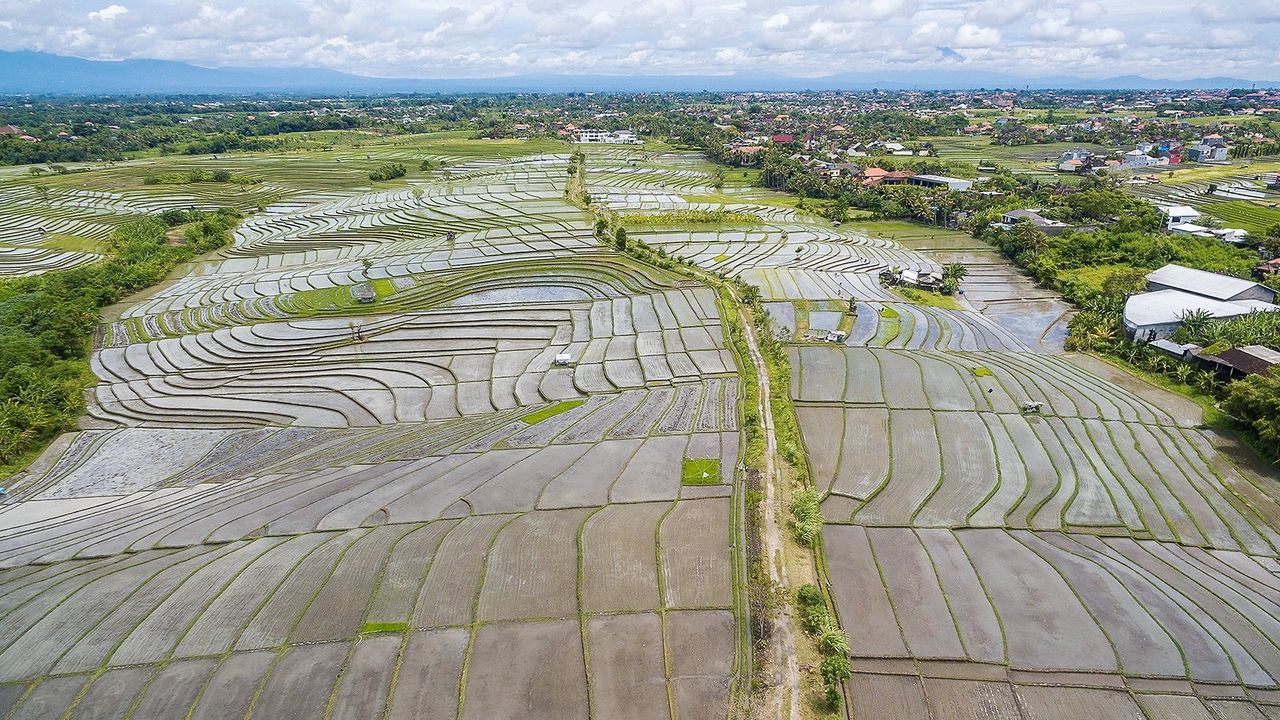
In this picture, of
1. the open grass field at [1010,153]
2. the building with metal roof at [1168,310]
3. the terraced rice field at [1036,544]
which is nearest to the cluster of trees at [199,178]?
the terraced rice field at [1036,544]

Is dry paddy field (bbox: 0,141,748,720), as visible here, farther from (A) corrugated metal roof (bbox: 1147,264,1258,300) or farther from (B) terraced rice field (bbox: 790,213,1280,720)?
(A) corrugated metal roof (bbox: 1147,264,1258,300)

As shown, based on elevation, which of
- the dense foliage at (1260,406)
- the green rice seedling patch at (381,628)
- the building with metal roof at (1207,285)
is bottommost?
the green rice seedling patch at (381,628)

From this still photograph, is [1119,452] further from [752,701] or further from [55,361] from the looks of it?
[55,361]

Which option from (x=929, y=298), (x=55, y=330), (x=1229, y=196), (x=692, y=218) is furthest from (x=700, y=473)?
(x=1229, y=196)

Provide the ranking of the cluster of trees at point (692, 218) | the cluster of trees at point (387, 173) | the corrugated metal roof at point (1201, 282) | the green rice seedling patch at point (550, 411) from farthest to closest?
the cluster of trees at point (387, 173) → the cluster of trees at point (692, 218) → the corrugated metal roof at point (1201, 282) → the green rice seedling patch at point (550, 411)

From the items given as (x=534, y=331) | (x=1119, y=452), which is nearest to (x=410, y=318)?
(x=534, y=331)

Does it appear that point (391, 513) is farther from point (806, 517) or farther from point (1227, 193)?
point (1227, 193)

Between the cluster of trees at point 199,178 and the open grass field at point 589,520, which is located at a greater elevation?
the cluster of trees at point 199,178

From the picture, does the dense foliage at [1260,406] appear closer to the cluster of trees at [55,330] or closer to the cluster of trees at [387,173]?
the cluster of trees at [55,330]
